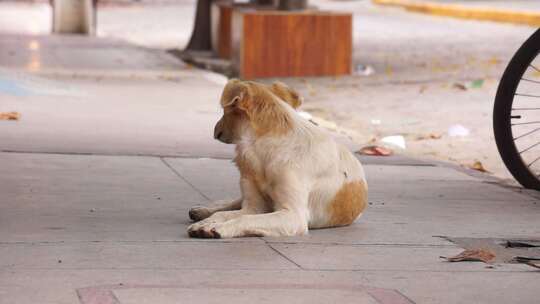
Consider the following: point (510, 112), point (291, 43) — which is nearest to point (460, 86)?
point (291, 43)

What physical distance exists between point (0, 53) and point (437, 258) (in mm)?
14055

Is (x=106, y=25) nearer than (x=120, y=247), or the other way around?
(x=120, y=247)

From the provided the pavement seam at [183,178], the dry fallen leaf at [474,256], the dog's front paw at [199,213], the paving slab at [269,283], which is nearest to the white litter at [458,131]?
the pavement seam at [183,178]

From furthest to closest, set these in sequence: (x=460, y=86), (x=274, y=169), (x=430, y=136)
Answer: (x=460, y=86) < (x=430, y=136) < (x=274, y=169)

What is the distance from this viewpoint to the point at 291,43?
18625 mm

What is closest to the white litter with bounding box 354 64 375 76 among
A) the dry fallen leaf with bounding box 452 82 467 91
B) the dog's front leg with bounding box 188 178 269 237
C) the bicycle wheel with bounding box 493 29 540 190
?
the dry fallen leaf with bounding box 452 82 467 91

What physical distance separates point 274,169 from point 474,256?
113 cm

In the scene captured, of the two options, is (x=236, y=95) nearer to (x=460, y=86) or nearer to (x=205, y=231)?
(x=205, y=231)

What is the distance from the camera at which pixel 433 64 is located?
20.1 metres

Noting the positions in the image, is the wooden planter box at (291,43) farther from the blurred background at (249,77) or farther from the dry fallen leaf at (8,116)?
the dry fallen leaf at (8,116)

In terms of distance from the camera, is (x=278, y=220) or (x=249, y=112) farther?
(x=249, y=112)

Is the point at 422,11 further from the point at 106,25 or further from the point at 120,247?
the point at 120,247

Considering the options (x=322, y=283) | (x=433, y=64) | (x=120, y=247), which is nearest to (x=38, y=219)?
(x=120, y=247)

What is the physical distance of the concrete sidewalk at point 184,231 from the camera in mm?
5469
